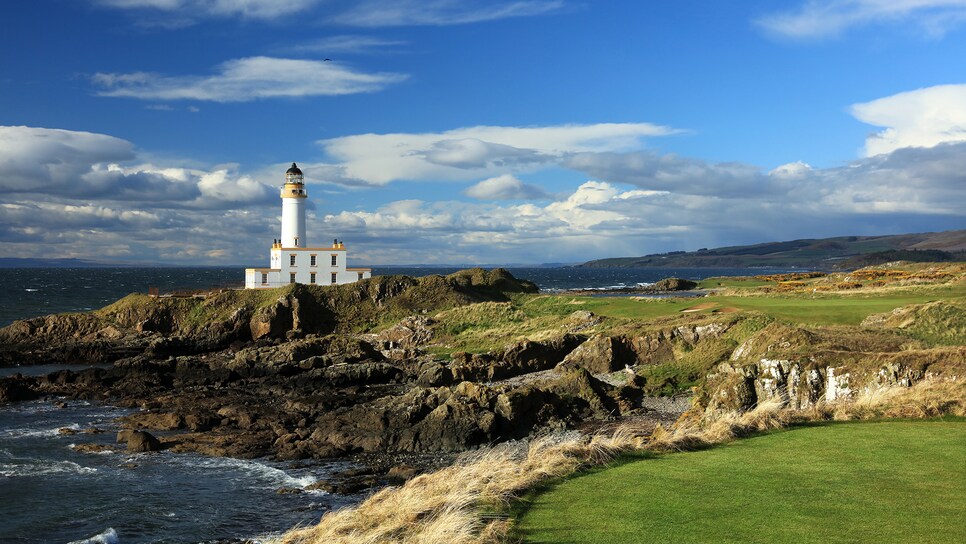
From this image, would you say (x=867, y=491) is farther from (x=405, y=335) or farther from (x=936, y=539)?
(x=405, y=335)

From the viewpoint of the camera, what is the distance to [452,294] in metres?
59.4

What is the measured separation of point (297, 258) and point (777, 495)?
57.8 m

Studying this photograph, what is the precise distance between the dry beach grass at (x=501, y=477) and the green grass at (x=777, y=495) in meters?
0.44

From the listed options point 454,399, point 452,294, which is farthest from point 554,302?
point 454,399

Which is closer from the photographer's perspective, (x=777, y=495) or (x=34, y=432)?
(x=777, y=495)

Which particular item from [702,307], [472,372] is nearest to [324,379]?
[472,372]

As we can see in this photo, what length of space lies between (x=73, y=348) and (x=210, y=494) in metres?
34.4

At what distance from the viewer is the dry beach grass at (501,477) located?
29.1 feet

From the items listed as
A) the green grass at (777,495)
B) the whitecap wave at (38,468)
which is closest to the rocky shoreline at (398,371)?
the whitecap wave at (38,468)

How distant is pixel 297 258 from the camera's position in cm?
6378

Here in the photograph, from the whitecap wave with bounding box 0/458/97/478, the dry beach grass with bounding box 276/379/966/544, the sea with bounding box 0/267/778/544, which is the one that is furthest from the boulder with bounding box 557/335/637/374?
the whitecap wave with bounding box 0/458/97/478

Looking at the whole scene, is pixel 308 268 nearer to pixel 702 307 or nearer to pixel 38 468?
pixel 702 307

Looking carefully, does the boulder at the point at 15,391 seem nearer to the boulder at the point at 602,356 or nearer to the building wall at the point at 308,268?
the boulder at the point at 602,356

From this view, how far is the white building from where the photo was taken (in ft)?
205
